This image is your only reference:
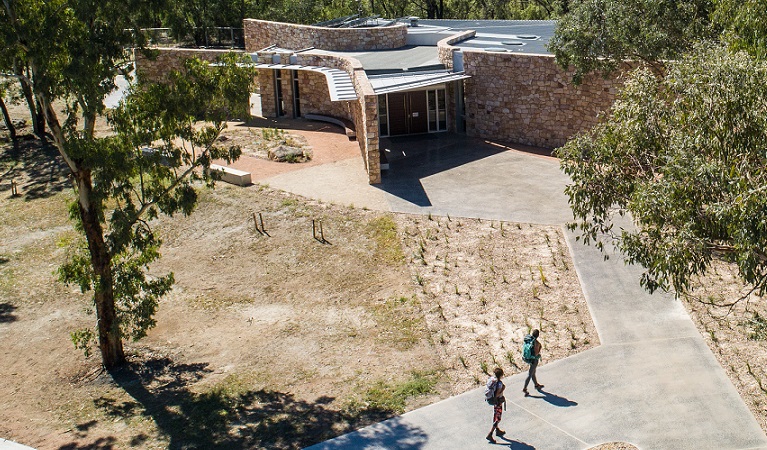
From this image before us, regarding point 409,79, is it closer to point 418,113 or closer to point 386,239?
point 418,113

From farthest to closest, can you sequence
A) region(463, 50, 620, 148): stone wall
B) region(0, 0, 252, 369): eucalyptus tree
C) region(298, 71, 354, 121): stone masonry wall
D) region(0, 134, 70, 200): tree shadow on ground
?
region(298, 71, 354, 121): stone masonry wall, region(0, 134, 70, 200): tree shadow on ground, region(463, 50, 620, 148): stone wall, region(0, 0, 252, 369): eucalyptus tree

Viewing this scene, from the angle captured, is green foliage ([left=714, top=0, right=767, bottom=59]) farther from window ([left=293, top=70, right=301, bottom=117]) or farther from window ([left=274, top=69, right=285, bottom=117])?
window ([left=274, top=69, right=285, bottom=117])

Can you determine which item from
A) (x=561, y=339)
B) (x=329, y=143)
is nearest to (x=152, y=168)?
(x=561, y=339)

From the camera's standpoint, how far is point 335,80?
2956 centimetres

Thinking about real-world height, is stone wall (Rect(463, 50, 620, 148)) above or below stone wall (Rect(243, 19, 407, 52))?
below

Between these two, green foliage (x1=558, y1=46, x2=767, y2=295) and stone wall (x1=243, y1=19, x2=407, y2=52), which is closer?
green foliage (x1=558, y1=46, x2=767, y2=295)

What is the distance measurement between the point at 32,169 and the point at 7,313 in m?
12.2

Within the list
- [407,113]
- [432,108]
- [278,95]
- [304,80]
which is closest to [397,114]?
[407,113]

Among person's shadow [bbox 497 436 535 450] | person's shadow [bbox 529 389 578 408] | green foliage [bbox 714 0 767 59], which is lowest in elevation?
person's shadow [bbox 497 436 535 450]

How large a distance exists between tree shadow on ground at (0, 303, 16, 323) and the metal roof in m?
12.5

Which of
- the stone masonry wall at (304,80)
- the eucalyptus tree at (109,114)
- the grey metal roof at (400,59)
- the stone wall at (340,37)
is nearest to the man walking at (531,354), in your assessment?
the eucalyptus tree at (109,114)

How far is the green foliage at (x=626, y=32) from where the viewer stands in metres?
20.5

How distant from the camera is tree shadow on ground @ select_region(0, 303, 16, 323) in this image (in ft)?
62.2

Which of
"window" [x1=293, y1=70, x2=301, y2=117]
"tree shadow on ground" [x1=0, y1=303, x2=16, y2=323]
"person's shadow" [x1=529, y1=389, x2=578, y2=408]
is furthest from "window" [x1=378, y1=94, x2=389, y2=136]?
"person's shadow" [x1=529, y1=389, x2=578, y2=408]
